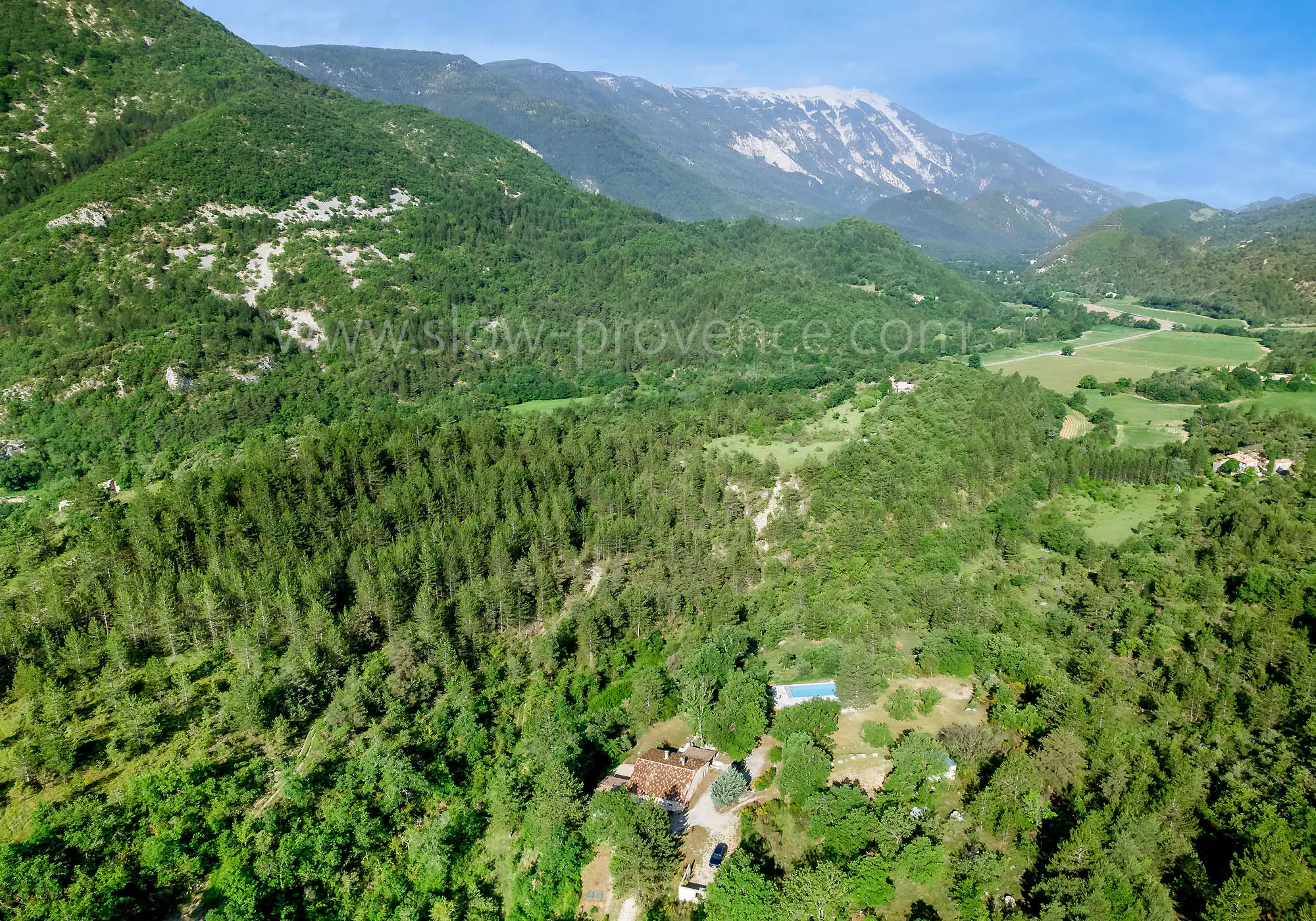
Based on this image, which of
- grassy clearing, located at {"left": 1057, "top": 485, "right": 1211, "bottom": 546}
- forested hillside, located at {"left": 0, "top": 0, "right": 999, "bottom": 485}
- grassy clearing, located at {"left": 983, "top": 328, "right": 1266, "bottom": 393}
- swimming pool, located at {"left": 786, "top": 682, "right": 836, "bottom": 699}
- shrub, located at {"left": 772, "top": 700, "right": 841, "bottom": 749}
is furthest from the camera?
grassy clearing, located at {"left": 983, "top": 328, "right": 1266, "bottom": 393}

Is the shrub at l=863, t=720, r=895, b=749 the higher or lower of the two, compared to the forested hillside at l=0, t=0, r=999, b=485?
lower

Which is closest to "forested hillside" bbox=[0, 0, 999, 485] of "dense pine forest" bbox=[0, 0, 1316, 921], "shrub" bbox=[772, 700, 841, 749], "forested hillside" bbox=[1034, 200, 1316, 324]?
"dense pine forest" bbox=[0, 0, 1316, 921]

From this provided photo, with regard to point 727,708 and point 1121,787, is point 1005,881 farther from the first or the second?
point 727,708

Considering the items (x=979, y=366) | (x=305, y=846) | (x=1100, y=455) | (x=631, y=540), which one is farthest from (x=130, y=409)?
(x=979, y=366)

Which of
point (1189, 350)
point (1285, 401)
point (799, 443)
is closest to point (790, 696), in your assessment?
point (799, 443)

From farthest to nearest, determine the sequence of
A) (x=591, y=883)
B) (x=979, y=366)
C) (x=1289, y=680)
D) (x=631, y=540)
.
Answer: (x=979, y=366) → (x=631, y=540) → (x=1289, y=680) → (x=591, y=883)

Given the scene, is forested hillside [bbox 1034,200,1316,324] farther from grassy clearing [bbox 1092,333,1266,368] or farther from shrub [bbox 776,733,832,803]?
shrub [bbox 776,733,832,803]
